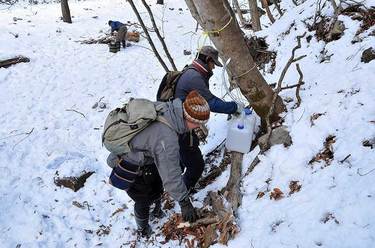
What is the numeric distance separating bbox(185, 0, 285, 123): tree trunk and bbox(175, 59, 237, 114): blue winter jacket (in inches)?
11.3

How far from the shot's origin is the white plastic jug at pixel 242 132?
4586mm

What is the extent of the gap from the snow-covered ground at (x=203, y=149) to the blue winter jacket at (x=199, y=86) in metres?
0.70

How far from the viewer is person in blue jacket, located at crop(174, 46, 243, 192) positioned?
4.37 m

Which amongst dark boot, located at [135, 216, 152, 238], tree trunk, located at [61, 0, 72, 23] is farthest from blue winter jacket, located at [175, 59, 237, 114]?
tree trunk, located at [61, 0, 72, 23]

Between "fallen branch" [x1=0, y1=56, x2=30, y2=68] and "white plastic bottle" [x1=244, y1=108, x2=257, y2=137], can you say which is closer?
"white plastic bottle" [x1=244, y1=108, x2=257, y2=137]

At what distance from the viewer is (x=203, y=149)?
5.70 m

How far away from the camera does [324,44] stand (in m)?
5.55

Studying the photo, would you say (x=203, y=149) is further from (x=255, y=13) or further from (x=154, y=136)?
(x=255, y=13)

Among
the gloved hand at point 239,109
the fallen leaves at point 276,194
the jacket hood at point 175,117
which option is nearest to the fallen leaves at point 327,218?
the fallen leaves at point 276,194

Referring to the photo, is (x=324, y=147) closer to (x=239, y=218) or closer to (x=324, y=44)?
(x=239, y=218)

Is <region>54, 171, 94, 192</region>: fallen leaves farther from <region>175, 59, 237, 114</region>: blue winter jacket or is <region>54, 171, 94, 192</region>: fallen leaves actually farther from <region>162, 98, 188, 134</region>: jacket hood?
<region>162, 98, 188, 134</region>: jacket hood

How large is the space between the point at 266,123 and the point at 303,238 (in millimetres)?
1819

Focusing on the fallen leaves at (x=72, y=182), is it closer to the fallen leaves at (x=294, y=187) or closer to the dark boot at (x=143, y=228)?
the dark boot at (x=143, y=228)

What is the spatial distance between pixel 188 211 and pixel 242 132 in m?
1.24
